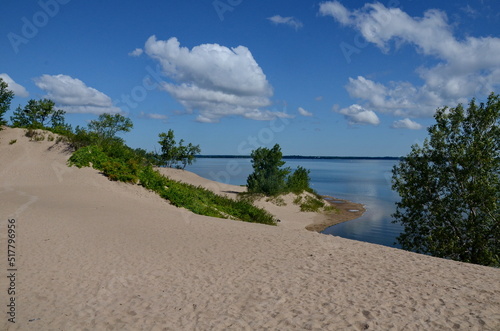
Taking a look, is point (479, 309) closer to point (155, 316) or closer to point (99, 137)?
point (155, 316)

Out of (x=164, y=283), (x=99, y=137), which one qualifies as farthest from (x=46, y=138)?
(x=164, y=283)

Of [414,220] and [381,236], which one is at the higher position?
[414,220]

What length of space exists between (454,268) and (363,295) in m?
3.71

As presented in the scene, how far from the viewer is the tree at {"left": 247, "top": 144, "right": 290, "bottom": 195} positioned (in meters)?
35.8

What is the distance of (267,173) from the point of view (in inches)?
1452

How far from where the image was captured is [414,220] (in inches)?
722

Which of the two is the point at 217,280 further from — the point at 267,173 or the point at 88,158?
the point at 267,173

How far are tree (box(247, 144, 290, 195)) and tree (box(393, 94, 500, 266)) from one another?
58.2 feet

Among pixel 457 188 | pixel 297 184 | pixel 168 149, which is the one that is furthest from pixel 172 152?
pixel 457 188

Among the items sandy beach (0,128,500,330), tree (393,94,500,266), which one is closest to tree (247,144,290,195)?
tree (393,94,500,266)

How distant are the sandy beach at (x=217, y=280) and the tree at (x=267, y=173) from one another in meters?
20.9

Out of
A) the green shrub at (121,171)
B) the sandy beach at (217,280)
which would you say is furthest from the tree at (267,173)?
the sandy beach at (217,280)

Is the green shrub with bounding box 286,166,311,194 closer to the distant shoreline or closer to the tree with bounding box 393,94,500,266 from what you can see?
the distant shoreline

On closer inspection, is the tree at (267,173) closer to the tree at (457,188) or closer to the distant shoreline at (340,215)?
the distant shoreline at (340,215)
